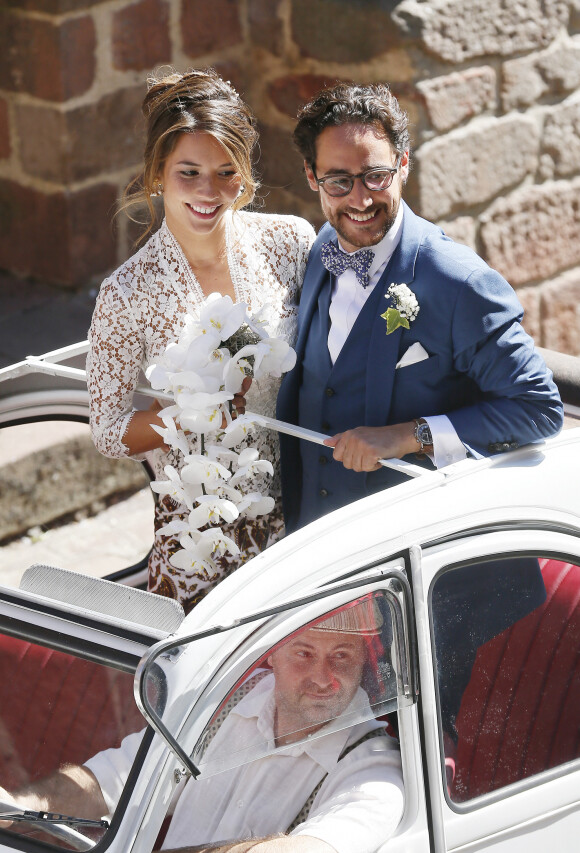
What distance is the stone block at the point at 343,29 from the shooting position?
14.9ft

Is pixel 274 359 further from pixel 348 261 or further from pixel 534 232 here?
pixel 534 232

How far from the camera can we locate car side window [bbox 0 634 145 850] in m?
2.02

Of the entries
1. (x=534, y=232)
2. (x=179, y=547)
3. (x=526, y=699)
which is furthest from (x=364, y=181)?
(x=534, y=232)

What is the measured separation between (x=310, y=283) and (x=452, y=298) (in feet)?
1.54

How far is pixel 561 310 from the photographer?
5.57m

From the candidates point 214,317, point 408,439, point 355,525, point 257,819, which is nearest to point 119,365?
point 214,317

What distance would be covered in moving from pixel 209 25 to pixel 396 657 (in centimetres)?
368

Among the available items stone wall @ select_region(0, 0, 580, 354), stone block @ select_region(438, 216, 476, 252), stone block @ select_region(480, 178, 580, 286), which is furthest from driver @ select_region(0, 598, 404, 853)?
→ stone block @ select_region(480, 178, 580, 286)

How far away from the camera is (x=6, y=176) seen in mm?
4887

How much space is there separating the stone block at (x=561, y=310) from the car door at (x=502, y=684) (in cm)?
344

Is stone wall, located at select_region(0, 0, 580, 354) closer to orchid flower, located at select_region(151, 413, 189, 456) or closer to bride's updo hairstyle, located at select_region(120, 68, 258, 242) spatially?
bride's updo hairstyle, located at select_region(120, 68, 258, 242)

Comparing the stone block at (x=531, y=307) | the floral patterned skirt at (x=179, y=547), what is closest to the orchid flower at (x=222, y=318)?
the floral patterned skirt at (x=179, y=547)

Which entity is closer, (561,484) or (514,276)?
(561,484)

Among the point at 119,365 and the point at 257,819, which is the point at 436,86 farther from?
the point at 257,819
